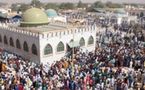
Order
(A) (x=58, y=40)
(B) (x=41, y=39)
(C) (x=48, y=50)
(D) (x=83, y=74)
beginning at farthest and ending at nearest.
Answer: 1. (A) (x=58, y=40)
2. (C) (x=48, y=50)
3. (B) (x=41, y=39)
4. (D) (x=83, y=74)

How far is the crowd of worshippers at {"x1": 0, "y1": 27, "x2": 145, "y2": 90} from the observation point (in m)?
13.8

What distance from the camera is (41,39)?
20281 millimetres

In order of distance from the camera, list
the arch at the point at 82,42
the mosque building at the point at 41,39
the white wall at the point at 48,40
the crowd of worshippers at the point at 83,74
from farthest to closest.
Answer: the arch at the point at 82,42 → the mosque building at the point at 41,39 → the white wall at the point at 48,40 → the crowd of worshippers at the point at 83,74

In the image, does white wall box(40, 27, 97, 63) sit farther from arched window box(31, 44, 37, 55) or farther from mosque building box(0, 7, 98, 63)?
arched window box(31, 44, 37, 55)

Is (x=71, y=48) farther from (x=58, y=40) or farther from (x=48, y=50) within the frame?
(x=48, y=50)

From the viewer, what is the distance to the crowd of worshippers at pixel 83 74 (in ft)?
45.2

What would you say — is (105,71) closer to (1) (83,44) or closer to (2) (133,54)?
(2) (133,54)

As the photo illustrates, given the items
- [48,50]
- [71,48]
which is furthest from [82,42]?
[48,50]

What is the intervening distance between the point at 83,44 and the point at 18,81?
1101cm

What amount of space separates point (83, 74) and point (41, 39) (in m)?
6.67

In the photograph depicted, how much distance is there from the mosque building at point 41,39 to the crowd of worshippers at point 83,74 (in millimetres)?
2417

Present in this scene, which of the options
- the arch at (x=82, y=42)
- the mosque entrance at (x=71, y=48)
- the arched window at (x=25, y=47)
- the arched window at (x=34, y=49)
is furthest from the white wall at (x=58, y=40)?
the arched window at (x=25, y=47)

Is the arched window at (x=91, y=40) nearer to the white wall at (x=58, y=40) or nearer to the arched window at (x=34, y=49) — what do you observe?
the white wall at (x=58, y=40)

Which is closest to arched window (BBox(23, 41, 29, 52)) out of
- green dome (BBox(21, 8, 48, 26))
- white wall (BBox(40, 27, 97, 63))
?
white wall (BBox(40, 27, 97, 63))
